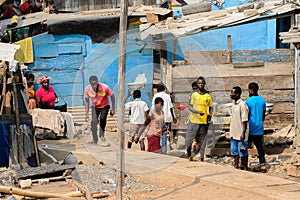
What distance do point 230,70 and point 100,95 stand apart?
3040 millimetres

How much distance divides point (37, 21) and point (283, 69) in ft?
23.3

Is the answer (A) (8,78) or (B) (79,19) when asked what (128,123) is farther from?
(B) (79,19)

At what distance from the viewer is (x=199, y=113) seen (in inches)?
375

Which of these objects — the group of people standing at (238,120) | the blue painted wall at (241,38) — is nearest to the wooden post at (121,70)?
the group of people standing at (238,120)

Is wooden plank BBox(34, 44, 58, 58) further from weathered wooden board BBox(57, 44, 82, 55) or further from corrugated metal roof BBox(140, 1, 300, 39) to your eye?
corrugated metal roof BBox(140, 1, 300, 39)

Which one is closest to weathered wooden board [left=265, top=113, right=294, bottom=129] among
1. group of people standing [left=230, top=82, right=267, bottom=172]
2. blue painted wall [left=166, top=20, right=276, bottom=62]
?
blue painted wall [left=166, top=20, right=276, bottom=62]

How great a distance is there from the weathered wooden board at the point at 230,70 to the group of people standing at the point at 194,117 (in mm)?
1281

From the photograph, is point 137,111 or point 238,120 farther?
point 137,111

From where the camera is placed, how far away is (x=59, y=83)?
15016mm

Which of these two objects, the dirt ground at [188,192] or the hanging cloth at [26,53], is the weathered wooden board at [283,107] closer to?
the dirt ground at [188,192]

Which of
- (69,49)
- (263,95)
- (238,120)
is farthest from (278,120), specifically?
(69,49)

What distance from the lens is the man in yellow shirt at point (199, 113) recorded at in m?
9.48

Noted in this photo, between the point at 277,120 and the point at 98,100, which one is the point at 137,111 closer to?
the point at 98,100

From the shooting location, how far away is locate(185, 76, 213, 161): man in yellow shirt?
9484 mm
